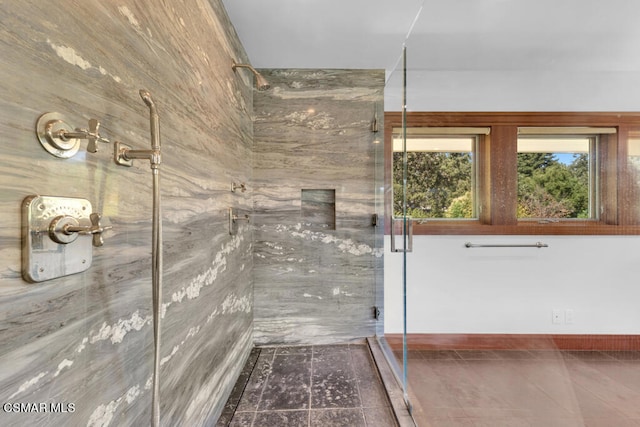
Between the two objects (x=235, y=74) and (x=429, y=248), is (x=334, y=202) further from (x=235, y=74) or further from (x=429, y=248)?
(x=235, y=74)

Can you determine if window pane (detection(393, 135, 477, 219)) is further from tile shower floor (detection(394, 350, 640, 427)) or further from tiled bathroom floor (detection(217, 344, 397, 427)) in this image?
tiled bathroom floor (detection(217, 344, 397, 427))

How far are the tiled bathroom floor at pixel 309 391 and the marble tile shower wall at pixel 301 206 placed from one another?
189mm

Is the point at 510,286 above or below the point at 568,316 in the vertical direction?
above

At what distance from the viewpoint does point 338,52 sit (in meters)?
2.04

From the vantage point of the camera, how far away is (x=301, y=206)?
7.52 ft

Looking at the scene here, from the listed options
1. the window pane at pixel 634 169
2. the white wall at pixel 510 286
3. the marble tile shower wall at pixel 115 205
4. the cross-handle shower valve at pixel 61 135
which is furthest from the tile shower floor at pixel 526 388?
the cross-handle shower valve at pixel 61 135

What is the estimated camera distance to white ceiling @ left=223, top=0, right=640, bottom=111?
161 centimetres

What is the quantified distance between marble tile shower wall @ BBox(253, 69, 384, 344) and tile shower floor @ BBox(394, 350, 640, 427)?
0.62 m

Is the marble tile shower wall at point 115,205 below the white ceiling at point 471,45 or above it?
below

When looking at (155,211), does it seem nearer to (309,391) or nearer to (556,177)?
(309,391)

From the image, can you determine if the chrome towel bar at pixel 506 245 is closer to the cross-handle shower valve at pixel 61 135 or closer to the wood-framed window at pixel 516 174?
the wood-framed window at pixel 516 174

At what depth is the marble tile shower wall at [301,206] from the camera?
7.39 feet

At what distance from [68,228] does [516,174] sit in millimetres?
2659

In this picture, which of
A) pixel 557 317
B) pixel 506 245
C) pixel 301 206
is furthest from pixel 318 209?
pixel 557 317
